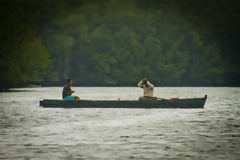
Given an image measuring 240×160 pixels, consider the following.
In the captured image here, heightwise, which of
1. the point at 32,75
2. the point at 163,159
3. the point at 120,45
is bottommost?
the point at 163,159

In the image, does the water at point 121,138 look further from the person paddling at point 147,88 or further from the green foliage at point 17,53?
the green foliage at point 17,53

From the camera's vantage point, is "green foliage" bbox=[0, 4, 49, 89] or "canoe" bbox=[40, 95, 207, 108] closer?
"canoe" bbox=[40, 95, 207, 108]

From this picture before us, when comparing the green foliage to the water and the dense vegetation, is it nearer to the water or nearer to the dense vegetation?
the dense vegetation

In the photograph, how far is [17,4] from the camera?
111 meters

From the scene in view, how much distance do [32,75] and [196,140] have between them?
180 ft

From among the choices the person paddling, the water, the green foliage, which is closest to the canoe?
the person paddling

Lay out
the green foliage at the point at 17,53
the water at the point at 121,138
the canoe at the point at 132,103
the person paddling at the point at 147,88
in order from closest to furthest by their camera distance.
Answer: the water at the point at 121,138, the person paddling at the point at 147,88, the canoe at the point at 132,103, the green foliage at the point at 17,53

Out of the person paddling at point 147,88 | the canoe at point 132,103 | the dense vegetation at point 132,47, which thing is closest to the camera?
the person paddling at point 147,88

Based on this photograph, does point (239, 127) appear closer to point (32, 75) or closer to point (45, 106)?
point (45, 106)

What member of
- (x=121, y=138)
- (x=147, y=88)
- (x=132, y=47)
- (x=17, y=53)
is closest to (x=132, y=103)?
(x=147, y=88)

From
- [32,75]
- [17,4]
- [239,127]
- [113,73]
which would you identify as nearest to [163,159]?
[239,127]

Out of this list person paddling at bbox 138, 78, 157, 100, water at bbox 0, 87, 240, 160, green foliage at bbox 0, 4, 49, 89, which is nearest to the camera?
water at bbox 0, 87, 240, 160

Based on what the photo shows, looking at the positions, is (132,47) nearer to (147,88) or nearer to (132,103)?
(132,103)

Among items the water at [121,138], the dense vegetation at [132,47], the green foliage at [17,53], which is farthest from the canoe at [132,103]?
the dense vegetation at [132,47]
